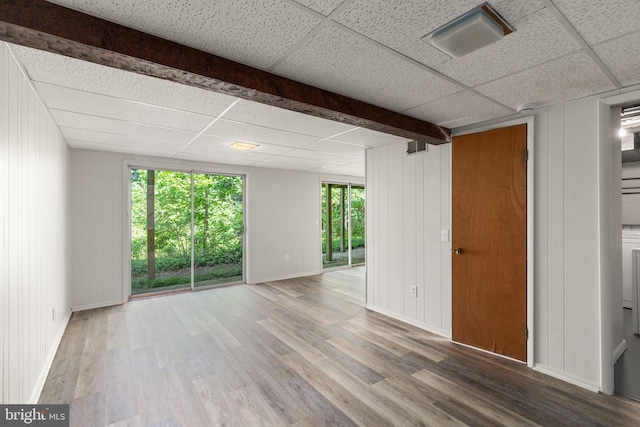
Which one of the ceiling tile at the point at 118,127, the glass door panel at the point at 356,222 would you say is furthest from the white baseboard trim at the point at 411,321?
the glass door panel at the point at 356,222

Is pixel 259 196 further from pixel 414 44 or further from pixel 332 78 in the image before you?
pixel 414 44

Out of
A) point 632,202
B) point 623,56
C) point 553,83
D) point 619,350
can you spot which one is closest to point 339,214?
point 632,202

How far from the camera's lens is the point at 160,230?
5.02 m

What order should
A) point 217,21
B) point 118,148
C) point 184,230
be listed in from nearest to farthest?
point 217,21, point 118,148, point 184,230

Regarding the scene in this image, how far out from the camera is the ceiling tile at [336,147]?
399cm

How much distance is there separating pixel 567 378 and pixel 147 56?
3762 mm

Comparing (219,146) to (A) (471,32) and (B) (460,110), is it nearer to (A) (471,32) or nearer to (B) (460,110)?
(B) (460,110)

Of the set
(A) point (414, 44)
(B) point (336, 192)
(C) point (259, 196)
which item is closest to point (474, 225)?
(A) point (414, 44)

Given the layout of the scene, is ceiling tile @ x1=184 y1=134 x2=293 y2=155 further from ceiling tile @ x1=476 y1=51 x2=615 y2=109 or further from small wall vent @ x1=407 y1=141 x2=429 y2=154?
ceiling tile @ x1=476 y1=51 x2=615 y2=109

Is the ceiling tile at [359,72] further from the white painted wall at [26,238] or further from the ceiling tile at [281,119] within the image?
the white painted wall at [26,238]

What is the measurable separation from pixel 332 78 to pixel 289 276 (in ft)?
16.4

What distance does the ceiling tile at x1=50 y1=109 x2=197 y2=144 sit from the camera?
288 cm

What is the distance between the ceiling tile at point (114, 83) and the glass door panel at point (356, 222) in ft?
17.7

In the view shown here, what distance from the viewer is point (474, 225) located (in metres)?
3.04
